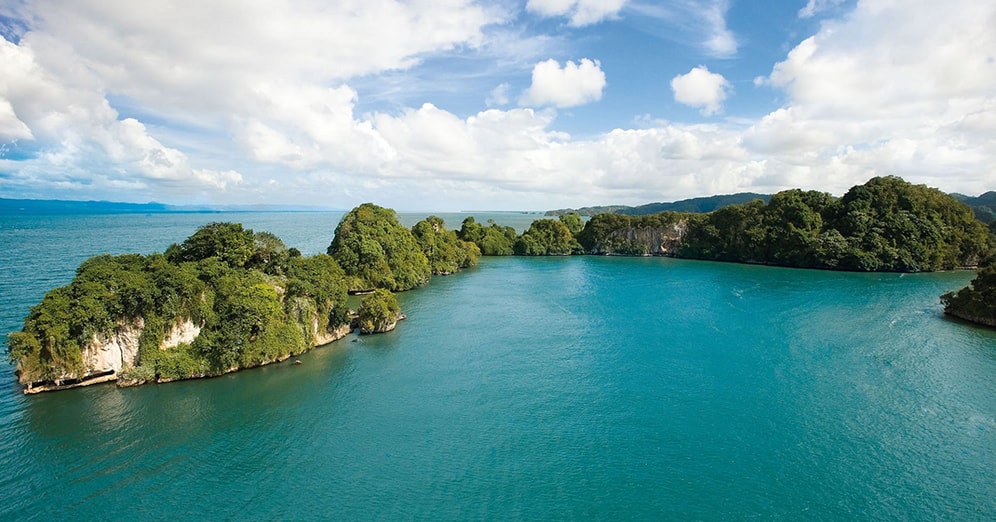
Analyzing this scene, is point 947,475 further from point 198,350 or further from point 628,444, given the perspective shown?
point 198,350

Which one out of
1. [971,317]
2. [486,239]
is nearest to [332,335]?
[971,317]

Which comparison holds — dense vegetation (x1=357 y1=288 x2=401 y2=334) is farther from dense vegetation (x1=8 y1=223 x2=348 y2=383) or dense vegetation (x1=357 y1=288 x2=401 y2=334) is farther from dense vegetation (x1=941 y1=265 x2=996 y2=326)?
dense vegetation (x1=941 y1=265 x2=996 y2=326)

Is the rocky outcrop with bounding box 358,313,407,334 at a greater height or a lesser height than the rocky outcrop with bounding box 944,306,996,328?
lesser

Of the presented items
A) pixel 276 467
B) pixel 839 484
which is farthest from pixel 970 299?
pixel 276 467

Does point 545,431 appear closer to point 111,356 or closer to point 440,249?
point 111,356

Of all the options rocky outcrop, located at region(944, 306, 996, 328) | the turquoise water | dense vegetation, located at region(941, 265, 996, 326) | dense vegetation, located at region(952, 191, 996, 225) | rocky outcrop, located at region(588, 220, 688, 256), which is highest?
dense vegetation, located at region(952, 191, 996, 225)

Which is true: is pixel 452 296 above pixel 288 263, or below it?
below

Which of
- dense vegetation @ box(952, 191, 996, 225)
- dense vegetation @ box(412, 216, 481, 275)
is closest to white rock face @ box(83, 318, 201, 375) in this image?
dense vegetation @ box(412, 216, 481, 275)
